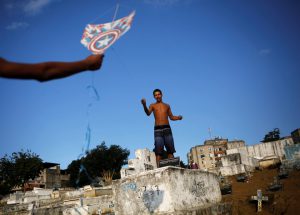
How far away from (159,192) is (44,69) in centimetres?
403

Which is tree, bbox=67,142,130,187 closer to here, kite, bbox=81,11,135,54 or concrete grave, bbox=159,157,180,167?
concrete grave, bbox=159,157,180,167

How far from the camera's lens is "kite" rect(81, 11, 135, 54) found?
3138 mm

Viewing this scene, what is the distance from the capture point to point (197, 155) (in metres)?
70.4

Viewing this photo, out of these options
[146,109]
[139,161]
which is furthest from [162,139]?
[139,161]

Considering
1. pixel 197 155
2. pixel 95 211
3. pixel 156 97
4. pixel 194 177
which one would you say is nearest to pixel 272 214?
pixel 194 177

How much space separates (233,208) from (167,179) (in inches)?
120

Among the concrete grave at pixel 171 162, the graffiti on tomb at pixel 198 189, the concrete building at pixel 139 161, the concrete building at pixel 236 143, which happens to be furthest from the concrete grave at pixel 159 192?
the concrete building at pixel 236 143

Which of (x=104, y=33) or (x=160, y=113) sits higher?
(x=104, y=33)

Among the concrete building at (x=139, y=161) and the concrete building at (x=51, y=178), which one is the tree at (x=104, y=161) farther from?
Result: the concrete building at (x=139, y=161)

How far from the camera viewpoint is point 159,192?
5.24 meters

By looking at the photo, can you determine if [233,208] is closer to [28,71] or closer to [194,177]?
[194,177]

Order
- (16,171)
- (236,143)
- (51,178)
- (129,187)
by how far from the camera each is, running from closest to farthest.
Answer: (129,187), (16,171), (51,178), (236,143)

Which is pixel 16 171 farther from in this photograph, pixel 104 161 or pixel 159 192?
pixel 159 192

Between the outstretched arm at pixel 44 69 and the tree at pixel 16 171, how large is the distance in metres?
→ 46.9
